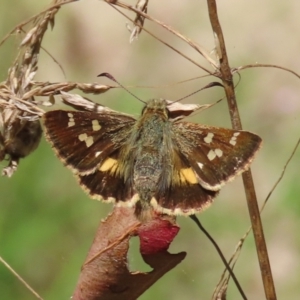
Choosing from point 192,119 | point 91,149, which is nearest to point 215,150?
point 91,149

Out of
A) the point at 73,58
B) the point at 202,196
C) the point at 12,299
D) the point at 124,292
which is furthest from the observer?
the point at 73,58

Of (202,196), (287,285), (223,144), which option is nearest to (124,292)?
(202,196)

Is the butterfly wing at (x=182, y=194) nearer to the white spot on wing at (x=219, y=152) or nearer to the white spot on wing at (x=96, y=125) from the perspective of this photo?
the white spot on wing at (x=219, y=152)

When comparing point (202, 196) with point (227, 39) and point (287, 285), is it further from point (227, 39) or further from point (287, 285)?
point (227, 39)

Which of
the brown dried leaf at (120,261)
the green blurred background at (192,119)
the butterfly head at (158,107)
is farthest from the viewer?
the green blurred background at (192,119)

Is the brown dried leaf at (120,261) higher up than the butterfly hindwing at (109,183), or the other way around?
the butterfly hindwing at (109,183)

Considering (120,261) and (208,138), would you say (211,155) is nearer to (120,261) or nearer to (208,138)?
(208,138)

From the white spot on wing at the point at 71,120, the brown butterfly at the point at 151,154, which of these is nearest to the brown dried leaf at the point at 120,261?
the brown butterfly at the point at 151,154
